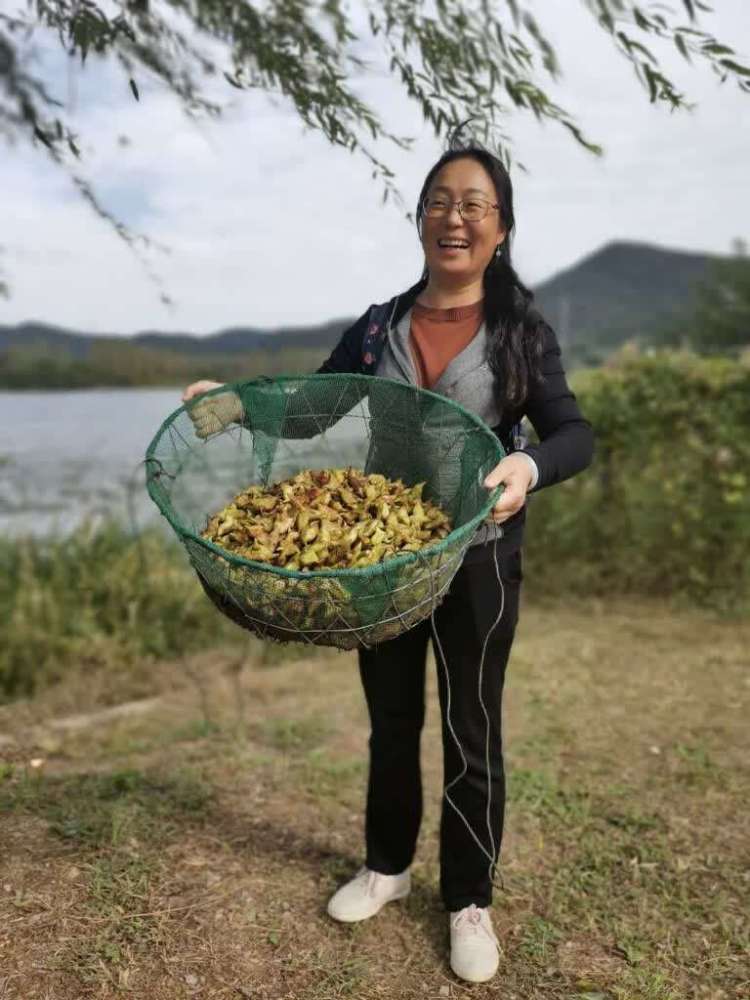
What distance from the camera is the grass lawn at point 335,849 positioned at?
90.9 inches

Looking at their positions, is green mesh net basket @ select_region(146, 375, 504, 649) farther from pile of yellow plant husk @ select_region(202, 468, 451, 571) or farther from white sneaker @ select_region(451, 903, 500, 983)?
white sneaker @ select_region(451, 903, 500, 983)

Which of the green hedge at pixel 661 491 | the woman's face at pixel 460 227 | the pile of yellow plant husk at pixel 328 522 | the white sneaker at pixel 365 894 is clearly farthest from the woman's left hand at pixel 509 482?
the green hedge at pixel 661 491

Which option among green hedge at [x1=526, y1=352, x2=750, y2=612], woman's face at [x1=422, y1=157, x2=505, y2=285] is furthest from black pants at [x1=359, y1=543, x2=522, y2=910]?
green hedge at [x1=526, y1=352, x2=750, y2=612]

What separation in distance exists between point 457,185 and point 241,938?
6.59ft

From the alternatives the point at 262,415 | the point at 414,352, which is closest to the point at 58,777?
the point at 262,415

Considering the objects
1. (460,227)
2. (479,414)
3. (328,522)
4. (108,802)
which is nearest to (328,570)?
(328,522)

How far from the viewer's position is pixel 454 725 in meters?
2.26

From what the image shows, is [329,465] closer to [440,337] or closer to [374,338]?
[374,338]

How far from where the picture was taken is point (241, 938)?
2412 mm

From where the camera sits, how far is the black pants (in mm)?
2199

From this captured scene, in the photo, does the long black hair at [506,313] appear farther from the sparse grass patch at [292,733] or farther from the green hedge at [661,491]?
the green hedge at [661,491]

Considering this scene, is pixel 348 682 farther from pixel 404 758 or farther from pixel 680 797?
pixel 404 758

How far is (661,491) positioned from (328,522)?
453cm

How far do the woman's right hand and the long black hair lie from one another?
2.05 feet
